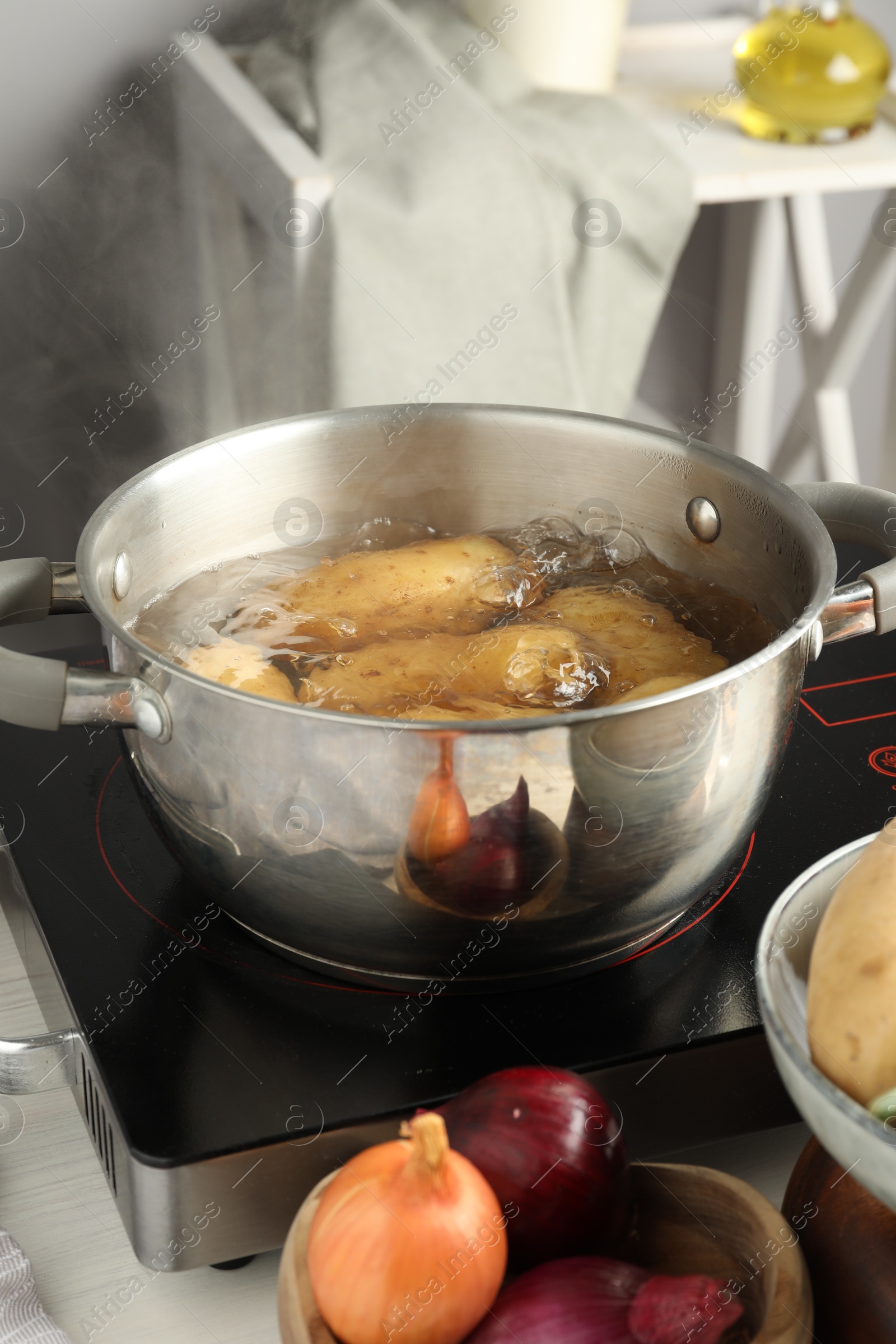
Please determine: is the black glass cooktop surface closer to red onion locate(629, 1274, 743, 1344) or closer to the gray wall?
red onion locate(629, 1274, 743, 1344)

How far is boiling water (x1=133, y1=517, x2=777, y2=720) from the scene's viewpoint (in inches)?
25.1

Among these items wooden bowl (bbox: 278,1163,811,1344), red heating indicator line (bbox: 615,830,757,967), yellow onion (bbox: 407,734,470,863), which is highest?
yellow onion (bbox: 407,734,470,863)

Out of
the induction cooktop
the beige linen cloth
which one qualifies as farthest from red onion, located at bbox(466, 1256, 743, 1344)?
the beige linen cloth

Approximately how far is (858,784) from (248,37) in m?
0.94

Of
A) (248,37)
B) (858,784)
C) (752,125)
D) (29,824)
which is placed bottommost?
(858,784)

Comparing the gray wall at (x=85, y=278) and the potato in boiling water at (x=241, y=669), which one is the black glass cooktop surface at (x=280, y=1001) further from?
the gray wall at (x=85, y=278)

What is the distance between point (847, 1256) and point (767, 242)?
145 cm

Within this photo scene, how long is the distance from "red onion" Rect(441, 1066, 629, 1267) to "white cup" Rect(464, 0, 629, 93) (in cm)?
117

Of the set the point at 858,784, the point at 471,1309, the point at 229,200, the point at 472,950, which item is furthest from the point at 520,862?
the point at 229,200

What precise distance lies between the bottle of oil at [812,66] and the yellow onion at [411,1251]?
1.32 m

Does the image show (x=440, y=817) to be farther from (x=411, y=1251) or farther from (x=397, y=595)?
(x=397, y=595)

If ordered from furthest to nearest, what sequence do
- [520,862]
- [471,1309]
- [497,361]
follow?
[497,361], [520,862], [471,1309]

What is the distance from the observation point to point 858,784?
713 millimetres

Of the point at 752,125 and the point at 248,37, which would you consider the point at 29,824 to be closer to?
the point at 248,37
